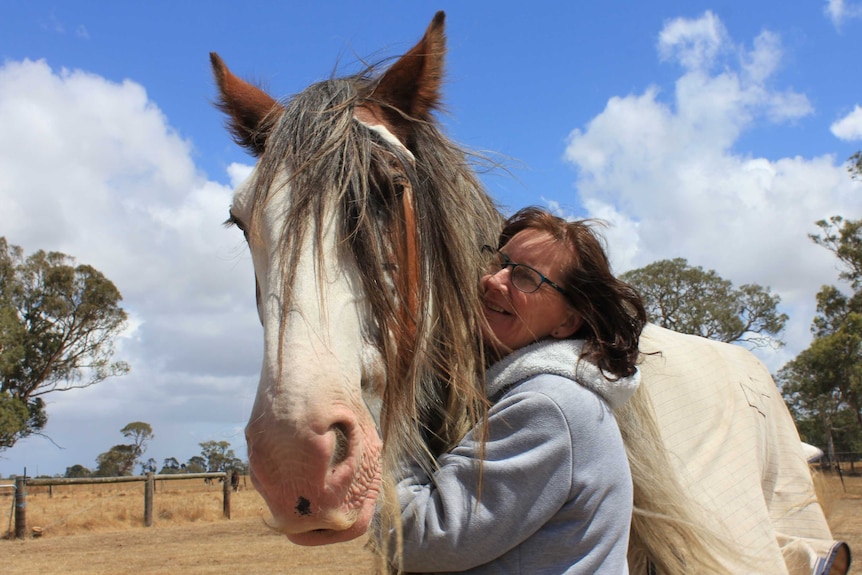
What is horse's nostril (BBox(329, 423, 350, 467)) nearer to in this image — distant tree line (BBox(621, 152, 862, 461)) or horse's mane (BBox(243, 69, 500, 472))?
horse's mane (BBox(243, 69, 500, 472))

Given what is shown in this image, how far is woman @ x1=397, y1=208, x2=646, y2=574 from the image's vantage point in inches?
61.8

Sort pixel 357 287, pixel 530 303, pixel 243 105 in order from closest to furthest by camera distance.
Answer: pixel 357 287
pixel 530 303
pixel 243 105

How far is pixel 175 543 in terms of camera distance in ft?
41.5

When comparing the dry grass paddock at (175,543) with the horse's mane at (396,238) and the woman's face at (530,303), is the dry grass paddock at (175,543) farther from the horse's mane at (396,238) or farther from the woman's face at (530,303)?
the horse's mane at (396,238)

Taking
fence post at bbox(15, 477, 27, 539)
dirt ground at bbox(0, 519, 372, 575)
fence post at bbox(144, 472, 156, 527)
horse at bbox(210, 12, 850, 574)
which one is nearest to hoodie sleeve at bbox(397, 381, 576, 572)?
horse at bbox(210, 12, 850, 574)

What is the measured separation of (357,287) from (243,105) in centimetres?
114

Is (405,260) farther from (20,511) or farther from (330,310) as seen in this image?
(20,511)

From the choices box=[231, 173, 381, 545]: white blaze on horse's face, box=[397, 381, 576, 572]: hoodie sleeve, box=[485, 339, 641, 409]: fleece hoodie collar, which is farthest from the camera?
box=[485, 339, 641, 409]: fleece hoodie collar

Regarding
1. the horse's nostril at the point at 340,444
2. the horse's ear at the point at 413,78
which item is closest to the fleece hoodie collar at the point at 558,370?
the horse's nostril at the point at 340,444

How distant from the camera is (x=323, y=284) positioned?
1491 mm

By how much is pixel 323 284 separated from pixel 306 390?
30 cm

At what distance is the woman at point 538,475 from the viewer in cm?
157

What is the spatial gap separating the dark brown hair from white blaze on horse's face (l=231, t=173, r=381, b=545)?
2.20 feet

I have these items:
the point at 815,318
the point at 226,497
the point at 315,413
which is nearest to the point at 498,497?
the point at 315,413
